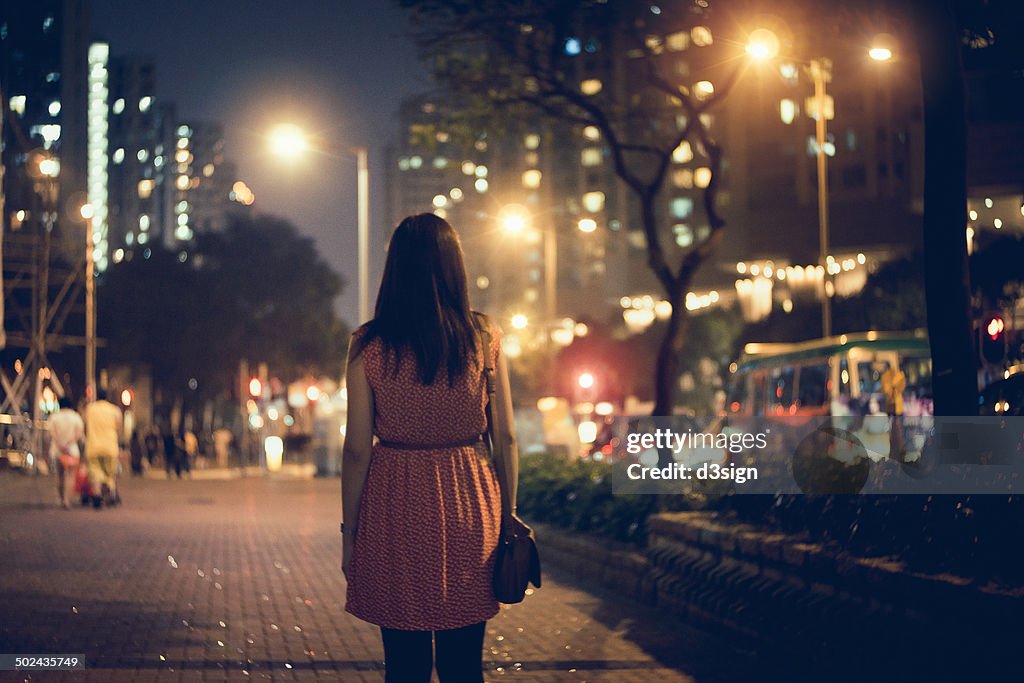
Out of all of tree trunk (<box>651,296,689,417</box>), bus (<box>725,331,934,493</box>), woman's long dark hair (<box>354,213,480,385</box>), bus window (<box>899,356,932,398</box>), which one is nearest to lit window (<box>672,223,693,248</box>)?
bus (<box>725,331,934,493</box>)

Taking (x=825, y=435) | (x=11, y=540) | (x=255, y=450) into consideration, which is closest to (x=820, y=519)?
(x=825, y=435)

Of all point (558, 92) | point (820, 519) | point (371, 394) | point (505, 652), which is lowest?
point (505, 652)

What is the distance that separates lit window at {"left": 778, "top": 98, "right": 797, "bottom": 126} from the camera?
108 m

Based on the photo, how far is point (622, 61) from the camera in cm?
1623

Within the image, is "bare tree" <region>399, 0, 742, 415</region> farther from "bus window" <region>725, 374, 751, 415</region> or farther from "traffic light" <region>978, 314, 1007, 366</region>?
"bus window" <region>725, 374, 751, 415</region>

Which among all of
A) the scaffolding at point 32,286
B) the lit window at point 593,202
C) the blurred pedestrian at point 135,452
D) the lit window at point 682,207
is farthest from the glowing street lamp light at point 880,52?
the lit window at point 593,202

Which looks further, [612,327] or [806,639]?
[612,327]

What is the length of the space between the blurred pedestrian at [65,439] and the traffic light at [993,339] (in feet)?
46.2

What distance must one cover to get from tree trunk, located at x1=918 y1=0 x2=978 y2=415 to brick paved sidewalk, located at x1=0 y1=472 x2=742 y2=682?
7.16 feet

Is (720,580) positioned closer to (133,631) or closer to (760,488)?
(760,488)

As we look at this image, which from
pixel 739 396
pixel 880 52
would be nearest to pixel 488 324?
pixel 880 52

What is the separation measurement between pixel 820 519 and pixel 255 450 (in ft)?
175

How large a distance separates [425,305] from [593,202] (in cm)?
15383

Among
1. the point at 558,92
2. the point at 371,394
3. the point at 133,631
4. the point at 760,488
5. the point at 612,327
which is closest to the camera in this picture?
the point at 371,394
